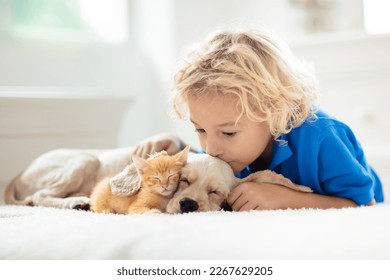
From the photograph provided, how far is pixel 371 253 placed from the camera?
94 centimetres

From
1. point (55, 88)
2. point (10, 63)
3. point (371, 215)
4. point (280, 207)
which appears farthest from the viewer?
point (55, 88)

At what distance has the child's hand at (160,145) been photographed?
187 cm

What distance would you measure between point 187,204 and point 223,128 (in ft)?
0.86

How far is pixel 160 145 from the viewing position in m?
1.89

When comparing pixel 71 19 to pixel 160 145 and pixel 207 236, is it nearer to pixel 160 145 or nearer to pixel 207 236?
pixel 160 145

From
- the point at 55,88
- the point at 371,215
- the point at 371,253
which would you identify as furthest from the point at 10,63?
the point at 371,253

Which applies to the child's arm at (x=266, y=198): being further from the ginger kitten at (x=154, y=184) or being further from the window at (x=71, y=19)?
the window at (x=71, y=19)

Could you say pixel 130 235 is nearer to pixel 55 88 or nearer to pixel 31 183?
pixel 31 183

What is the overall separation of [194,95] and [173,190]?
0.89ft

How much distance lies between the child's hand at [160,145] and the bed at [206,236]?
1.85 ft

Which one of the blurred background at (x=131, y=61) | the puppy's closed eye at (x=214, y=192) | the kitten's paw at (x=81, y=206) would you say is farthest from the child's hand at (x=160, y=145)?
the blurred background at (x=131, y=61)

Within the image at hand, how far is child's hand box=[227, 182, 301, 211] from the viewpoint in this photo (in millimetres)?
1373

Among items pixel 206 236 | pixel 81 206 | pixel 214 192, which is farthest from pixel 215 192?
pixel 81 206

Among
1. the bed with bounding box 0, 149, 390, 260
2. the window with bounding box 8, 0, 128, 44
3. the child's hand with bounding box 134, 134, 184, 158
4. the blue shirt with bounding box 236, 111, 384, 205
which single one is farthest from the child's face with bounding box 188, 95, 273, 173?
the window with bounding box 8, 0, 128, 44
